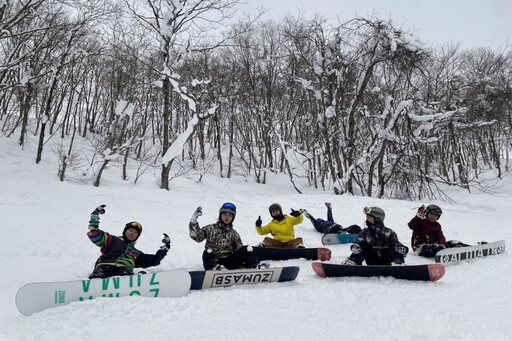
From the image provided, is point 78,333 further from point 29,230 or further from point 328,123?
point 328,123

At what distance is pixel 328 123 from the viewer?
17.0 m

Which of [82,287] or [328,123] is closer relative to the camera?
[82,287]

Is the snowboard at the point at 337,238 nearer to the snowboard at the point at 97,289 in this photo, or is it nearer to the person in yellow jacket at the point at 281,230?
the person in yellow jacket at the point at 281,230

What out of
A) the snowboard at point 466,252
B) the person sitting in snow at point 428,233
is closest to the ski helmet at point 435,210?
the person sitting in snow at point 428,233

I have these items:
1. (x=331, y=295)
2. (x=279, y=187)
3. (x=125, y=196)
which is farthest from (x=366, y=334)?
(x=279, y=187)

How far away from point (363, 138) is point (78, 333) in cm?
1875

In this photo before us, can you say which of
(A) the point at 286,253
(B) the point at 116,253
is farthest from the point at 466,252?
(B) the point at 116,253

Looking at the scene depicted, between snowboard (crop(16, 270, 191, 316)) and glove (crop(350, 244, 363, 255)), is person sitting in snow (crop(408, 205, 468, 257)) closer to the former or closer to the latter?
glove (crop(350, 244, 363, 255))

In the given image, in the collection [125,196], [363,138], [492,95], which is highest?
[492,95]

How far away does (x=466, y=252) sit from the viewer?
265 inches

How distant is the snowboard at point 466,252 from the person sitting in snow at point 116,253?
464 centimetres

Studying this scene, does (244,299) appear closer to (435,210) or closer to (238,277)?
(238,277)

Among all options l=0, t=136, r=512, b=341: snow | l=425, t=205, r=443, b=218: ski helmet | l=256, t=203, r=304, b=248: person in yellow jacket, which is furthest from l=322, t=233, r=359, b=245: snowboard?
l=425, t=205, r=443, b=218: ski helmet

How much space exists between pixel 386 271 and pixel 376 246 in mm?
548
